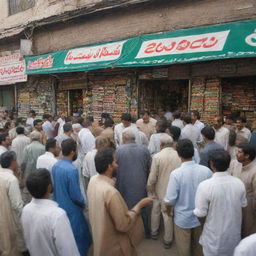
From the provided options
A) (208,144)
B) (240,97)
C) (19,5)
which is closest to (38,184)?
(208,144)

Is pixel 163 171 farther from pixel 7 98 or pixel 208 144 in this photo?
pixel 7 98

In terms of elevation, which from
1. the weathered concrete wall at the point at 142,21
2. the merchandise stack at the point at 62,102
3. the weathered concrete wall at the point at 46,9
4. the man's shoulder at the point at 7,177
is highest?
the weathered concrete wall at the point at 46,9

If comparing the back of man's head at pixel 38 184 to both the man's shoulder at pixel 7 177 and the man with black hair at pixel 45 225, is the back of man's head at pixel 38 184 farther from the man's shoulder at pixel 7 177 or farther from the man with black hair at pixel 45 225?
the man's shoulder at pixel 7 177

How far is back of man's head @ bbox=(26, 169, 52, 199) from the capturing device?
2.65 metres

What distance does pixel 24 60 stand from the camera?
1491 centimetres

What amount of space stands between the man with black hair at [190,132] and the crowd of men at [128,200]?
1202 millimetres

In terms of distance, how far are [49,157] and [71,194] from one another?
3.52ft

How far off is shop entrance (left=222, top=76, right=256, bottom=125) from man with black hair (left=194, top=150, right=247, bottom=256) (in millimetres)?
6223

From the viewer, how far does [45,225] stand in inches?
98.7

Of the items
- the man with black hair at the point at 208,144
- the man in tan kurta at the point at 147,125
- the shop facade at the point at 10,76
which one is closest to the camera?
the man with black hair at the point at 208,144

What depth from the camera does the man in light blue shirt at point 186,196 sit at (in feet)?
12.0

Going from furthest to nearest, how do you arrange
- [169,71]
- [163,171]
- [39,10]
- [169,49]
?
[39,10]
[169,71]
[169,49]
[163,171]

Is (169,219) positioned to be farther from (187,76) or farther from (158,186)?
(187,76)

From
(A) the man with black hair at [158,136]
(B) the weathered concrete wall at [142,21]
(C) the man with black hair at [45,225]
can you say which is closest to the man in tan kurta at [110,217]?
(C) the man with black hair at [45,225]
